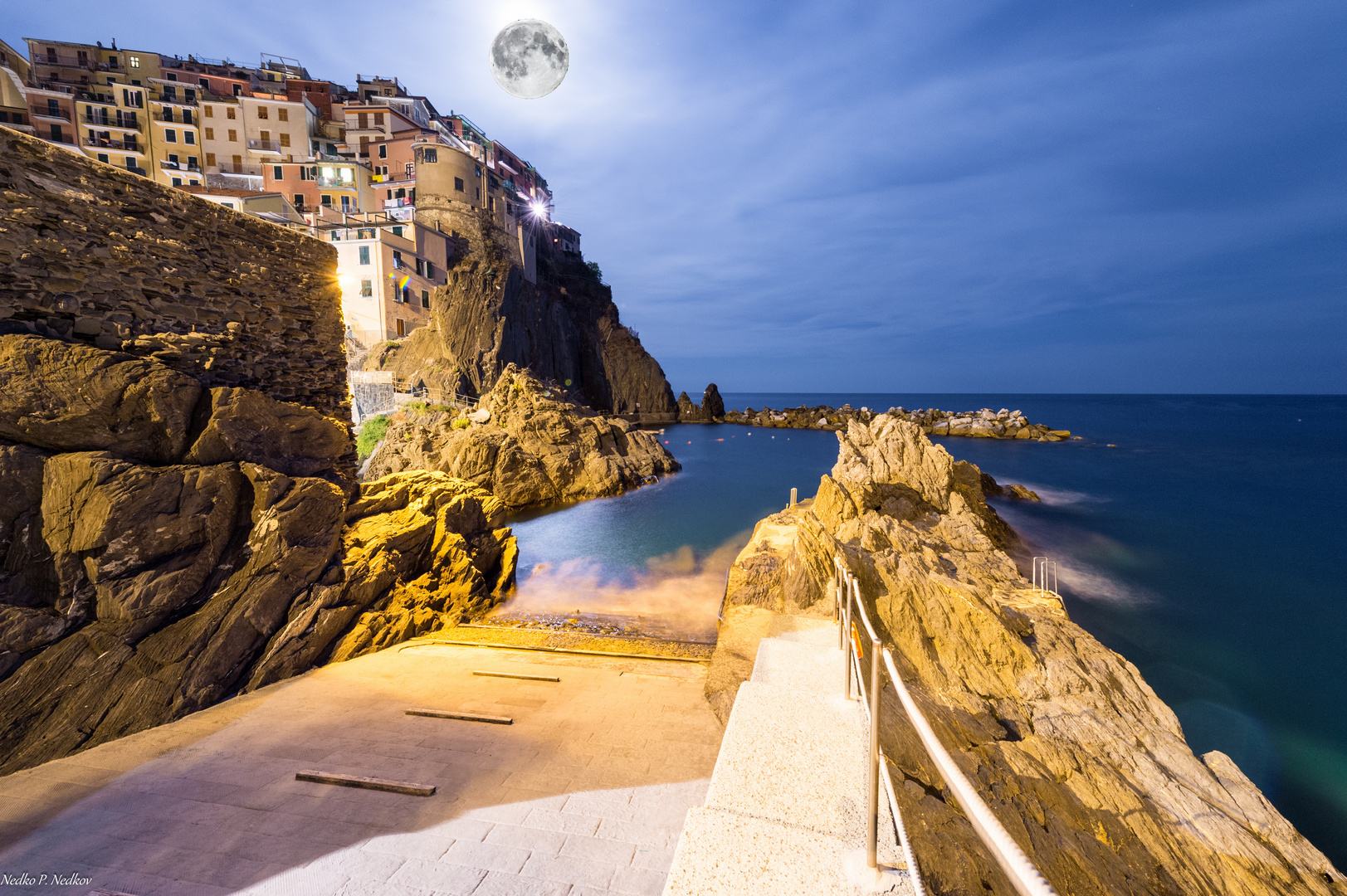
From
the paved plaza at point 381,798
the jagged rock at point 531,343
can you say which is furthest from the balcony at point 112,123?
the paved plaza at point 381,798

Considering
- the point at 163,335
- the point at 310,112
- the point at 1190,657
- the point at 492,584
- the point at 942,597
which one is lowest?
the point at 1190,657

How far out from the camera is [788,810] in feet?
8.78

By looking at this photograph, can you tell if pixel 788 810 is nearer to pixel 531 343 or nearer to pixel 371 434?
pixel 371 434

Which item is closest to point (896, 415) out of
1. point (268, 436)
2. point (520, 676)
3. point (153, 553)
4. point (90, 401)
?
point (520, 676)

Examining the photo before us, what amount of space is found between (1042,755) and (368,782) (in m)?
6.37

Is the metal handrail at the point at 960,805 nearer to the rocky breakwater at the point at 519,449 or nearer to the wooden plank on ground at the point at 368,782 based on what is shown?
the wooden plank on ground at the point at 368,782

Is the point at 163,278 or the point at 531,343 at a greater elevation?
the point at 531,343

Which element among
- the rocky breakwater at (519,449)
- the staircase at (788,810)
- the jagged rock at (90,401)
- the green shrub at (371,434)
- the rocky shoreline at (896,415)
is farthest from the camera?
the rocky shoreline at (896,415)

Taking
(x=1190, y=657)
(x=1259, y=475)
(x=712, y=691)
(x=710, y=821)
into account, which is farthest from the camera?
(x=1259, y=475)

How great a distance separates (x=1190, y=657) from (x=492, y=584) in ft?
57.2

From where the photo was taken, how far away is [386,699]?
6074 mm

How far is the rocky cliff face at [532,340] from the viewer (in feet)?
115

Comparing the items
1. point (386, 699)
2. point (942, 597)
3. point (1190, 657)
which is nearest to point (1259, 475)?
point (1190, 657)

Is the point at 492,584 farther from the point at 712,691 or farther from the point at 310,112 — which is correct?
the point at 310,112
